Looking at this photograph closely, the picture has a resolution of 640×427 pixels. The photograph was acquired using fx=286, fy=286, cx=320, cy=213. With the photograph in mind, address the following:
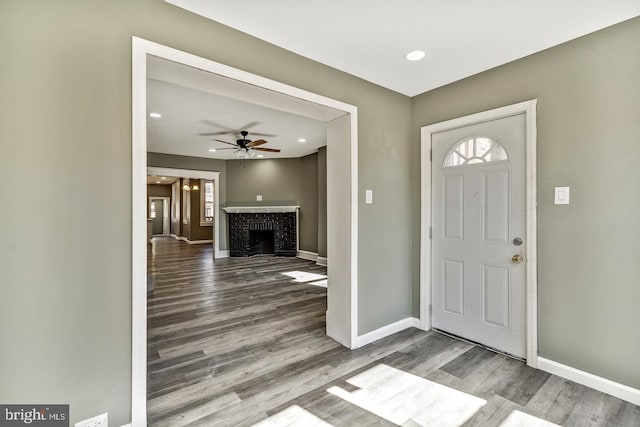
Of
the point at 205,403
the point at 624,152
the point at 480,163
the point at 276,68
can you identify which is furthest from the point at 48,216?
the point at 624,152

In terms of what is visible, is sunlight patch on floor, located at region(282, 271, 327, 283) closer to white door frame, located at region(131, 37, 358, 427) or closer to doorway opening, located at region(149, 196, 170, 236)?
white door frame, located at region(131, 37, 358, 427)

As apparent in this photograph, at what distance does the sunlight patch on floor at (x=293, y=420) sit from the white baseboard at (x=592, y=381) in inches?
71.5

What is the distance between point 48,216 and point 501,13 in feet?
9.39

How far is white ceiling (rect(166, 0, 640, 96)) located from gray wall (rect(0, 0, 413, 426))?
0.56m

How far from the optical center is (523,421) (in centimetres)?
172

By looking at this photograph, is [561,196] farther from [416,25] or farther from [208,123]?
[208,123]

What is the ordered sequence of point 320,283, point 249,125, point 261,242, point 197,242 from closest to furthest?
point 249,125
point 320,283
point 261,242
point 197,242

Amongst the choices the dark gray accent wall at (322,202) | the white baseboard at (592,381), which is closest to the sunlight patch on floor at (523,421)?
the white baseboard at (592,381)

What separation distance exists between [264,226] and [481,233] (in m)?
6.15

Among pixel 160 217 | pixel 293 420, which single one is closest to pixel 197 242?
pixel 160 217

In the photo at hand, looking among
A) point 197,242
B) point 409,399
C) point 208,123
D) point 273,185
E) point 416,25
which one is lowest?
point 409,399

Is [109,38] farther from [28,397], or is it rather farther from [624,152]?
[624,152]

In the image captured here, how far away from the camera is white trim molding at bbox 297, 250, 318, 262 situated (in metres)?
7.30

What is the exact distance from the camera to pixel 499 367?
2318mm
